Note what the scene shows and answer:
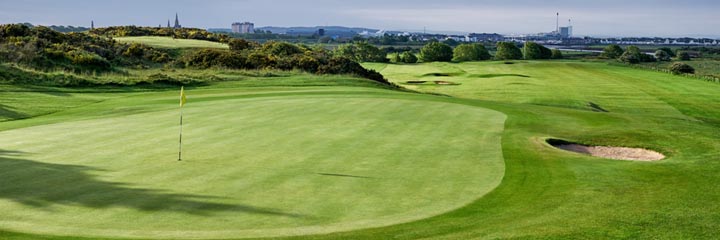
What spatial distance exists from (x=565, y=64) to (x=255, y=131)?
4406 inches

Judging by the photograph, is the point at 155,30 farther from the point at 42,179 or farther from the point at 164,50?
the point at 42,179

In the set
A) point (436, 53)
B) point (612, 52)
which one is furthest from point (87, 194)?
point (612, 52)

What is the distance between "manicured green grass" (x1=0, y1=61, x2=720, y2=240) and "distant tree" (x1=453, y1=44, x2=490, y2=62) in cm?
12803

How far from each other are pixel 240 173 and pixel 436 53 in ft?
485

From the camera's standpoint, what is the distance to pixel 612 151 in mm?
25375

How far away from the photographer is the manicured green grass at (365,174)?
1396cm

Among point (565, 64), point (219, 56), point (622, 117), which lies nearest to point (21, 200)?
point (622, 117)

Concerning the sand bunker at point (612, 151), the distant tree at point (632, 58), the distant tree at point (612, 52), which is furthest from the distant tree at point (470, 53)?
the sand bunker at point (612, 151)

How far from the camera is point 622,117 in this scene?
112 ft

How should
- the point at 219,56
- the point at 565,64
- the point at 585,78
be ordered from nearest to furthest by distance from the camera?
the point at 219,56 → the point at 585,78 → the point at 565,64

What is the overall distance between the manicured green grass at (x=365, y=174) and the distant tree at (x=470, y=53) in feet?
420

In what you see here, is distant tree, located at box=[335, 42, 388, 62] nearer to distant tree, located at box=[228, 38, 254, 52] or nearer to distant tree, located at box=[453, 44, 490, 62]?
distant tree, located at box=[453, 44, 490, 62]

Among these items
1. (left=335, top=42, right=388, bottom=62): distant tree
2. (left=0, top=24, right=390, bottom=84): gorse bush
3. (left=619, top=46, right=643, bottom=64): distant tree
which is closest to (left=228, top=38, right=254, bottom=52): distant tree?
(left=0, top=24, right=390, bottom=84): gorse bush

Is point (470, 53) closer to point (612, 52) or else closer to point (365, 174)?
point (612, 52)
